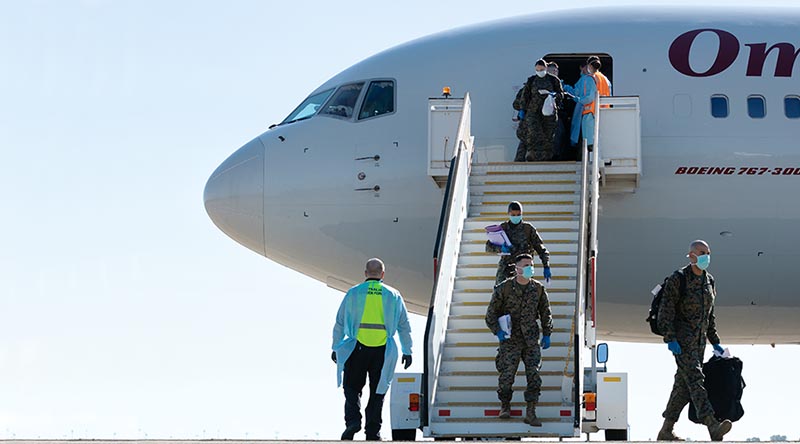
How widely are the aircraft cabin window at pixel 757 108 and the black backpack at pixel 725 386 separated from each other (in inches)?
174

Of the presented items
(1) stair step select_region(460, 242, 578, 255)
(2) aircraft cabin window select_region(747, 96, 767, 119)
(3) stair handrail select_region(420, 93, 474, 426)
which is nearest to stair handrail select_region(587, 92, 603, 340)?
(1) stair step select_region(460, 242, 578, 255)

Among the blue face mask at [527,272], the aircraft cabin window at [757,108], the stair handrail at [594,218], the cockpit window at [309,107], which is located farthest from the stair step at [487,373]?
the cockpit window at [309,107]

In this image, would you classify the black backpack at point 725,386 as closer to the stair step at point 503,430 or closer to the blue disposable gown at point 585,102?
the stair step at point 503,430

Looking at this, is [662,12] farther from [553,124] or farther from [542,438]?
Answer: [542,438]

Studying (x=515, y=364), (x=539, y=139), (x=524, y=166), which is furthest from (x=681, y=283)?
(x=539, y=139)

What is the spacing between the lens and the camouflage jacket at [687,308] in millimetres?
11312

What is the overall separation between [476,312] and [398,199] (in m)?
3.34

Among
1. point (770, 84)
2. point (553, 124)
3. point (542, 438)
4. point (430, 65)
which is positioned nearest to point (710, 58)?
point (770, 84)

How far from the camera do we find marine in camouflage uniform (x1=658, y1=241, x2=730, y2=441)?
1129 centimetres

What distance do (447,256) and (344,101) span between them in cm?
463

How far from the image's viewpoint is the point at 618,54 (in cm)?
1570

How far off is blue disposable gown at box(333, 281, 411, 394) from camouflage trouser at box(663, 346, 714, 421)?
241 centimetres

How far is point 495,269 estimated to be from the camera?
13.0 m

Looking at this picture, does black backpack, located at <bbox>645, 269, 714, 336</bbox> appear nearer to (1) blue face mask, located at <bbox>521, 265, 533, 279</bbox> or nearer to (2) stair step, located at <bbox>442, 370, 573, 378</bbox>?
(2) stair step, located at <bbox>442, 370, 573, 378</bbox>
